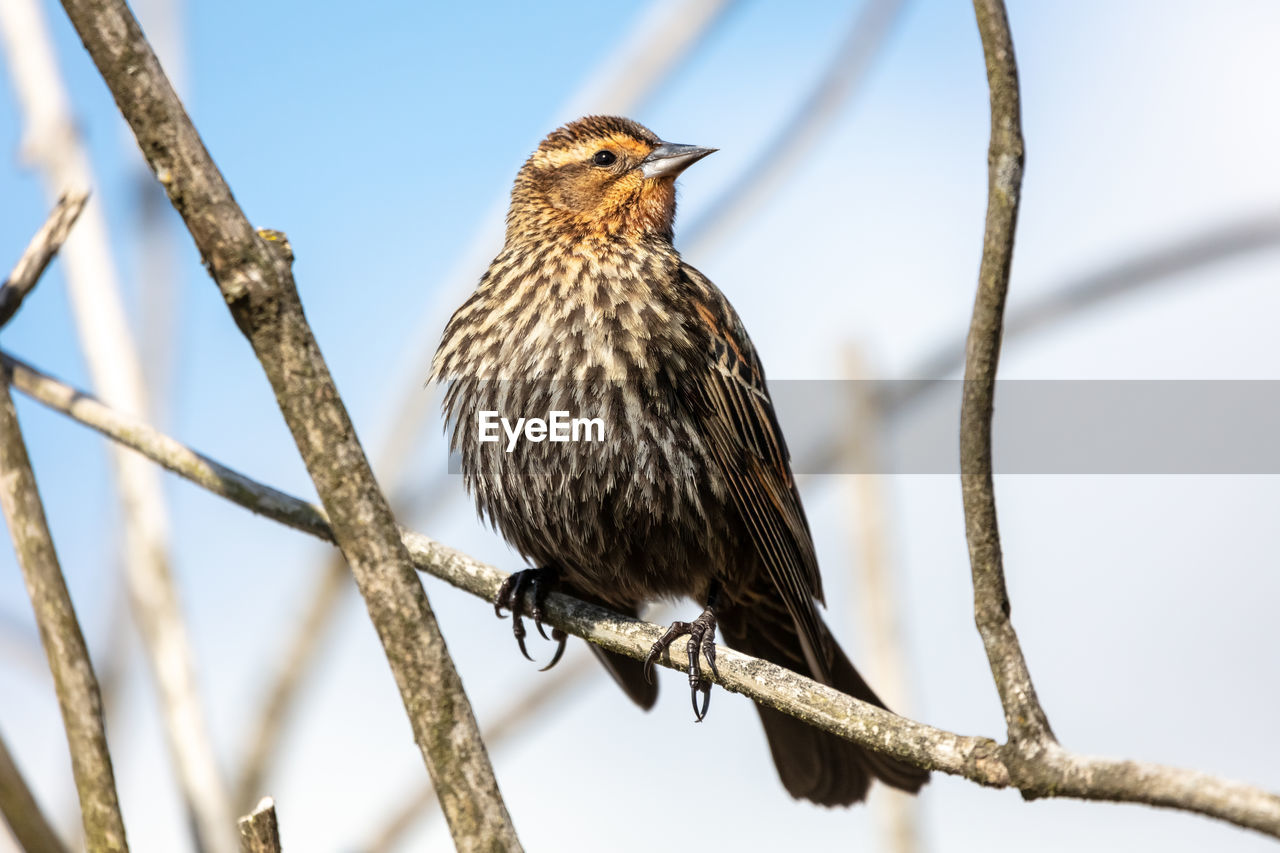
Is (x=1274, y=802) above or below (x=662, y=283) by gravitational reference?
below

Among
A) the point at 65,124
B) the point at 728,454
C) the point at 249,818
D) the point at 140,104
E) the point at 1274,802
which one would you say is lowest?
the point at 1274,802

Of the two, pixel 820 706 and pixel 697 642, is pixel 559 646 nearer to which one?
pixel 697 642

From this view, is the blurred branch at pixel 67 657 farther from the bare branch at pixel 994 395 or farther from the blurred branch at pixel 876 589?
the blurred branch at pixel 876 589

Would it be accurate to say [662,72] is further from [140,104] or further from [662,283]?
[140,104]

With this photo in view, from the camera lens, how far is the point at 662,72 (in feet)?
17.1

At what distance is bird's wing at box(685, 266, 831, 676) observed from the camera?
3.83m

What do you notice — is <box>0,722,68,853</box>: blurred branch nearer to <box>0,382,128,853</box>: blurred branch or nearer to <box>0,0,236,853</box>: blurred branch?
<box>0,382,128,853</box>: blurred branch

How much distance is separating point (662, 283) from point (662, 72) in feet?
5.25

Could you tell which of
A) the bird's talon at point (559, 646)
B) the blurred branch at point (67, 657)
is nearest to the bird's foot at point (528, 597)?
the bird's talon at point (559, 646)

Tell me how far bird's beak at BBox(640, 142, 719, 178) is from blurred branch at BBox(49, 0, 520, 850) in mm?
2758

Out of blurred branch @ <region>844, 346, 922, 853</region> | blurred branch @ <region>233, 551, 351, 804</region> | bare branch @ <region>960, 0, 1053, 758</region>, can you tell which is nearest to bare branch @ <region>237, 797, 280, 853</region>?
bare branch @ <region>960, 0, 1053, 758</region>

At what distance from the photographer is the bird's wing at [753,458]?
383 cm

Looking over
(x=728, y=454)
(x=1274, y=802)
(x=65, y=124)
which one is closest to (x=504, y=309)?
(x=728, y=454)

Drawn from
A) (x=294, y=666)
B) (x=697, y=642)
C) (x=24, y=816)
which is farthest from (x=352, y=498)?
(x=294, y=666)
